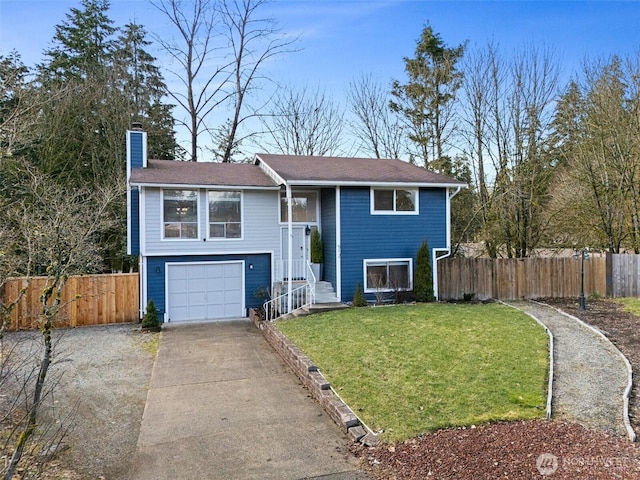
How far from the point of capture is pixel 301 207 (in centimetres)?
1450

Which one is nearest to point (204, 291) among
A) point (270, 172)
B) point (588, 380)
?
point (270, 172)

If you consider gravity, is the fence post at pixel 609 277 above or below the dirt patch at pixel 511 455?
above

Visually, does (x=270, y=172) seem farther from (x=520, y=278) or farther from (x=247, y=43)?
(x=247, y=43)

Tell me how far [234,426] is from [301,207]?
9.51 metres

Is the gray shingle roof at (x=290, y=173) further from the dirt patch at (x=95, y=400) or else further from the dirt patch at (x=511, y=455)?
the dirt patch at (x=511, y=455)

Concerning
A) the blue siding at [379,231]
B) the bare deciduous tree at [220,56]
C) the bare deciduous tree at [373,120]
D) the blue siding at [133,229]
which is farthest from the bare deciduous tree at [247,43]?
the blue siding at [379,231]

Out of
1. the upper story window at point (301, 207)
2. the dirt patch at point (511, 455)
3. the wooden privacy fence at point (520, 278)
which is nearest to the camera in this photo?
the dirt patch at point (511, 455)

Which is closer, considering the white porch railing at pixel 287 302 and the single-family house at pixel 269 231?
the white porch railing at pixel 287 302

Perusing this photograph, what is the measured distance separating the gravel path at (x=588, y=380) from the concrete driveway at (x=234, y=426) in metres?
3.09

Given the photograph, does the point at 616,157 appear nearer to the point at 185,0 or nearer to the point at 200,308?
the point at 200,308

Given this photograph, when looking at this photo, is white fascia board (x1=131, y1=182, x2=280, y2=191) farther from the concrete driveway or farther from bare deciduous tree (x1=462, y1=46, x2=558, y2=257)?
bare deciduous tree (x1=462, y1=46, x2=558, y2=257)

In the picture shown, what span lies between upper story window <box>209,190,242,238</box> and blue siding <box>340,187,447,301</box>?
337 centimetres


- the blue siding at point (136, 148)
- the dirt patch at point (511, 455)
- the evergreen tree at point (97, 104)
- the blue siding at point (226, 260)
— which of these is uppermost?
the evergreen tree at point (97, 104)

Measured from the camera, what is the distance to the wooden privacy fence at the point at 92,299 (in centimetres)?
1226
